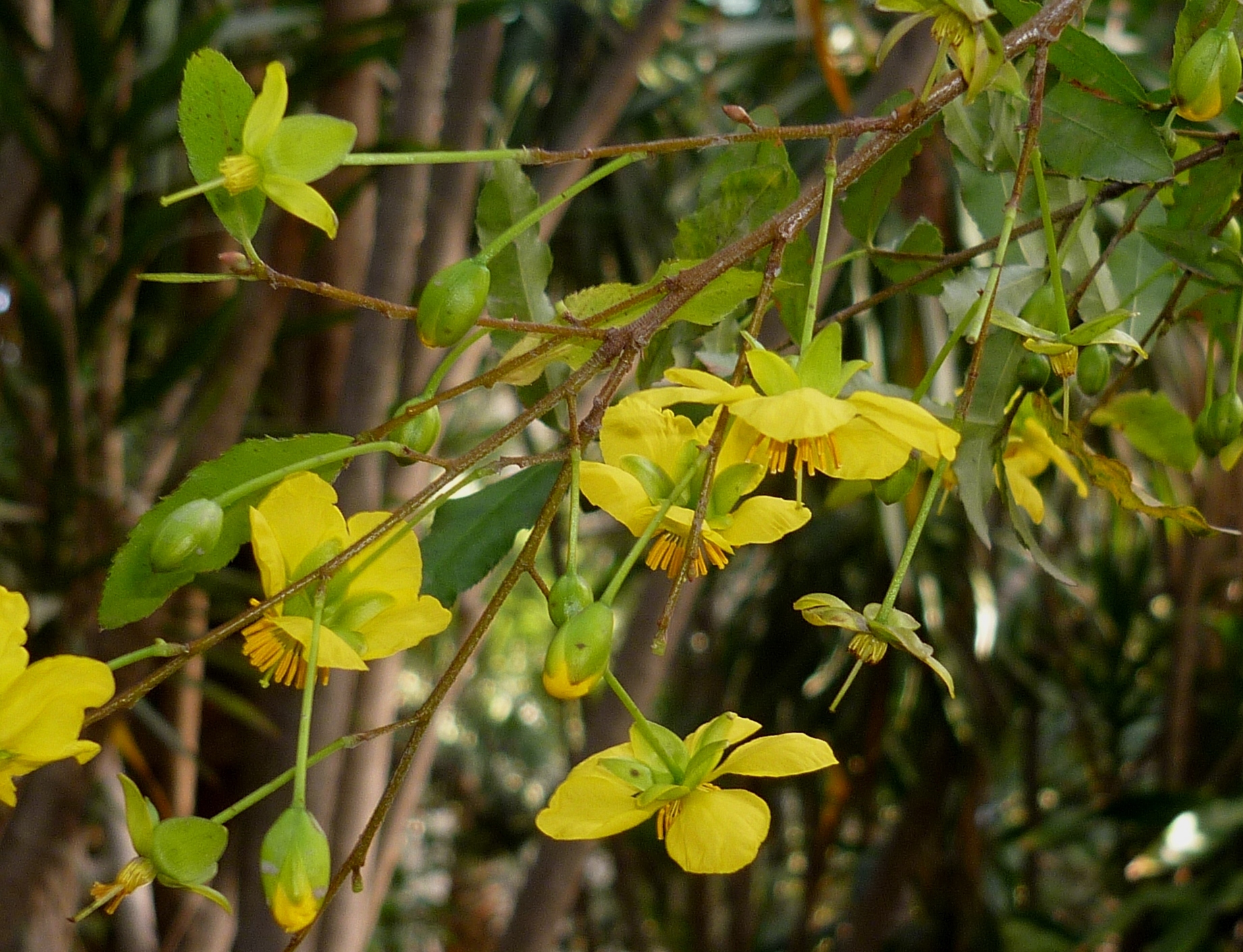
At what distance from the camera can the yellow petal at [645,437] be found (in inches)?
9.8

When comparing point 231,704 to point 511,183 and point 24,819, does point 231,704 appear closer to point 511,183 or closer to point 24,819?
point 24,819

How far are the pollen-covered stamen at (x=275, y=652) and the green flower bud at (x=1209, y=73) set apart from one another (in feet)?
0.78

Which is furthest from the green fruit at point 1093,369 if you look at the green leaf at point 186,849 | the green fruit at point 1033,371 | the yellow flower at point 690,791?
the green leaf at point 186,849

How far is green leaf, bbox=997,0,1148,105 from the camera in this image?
0.29 metres

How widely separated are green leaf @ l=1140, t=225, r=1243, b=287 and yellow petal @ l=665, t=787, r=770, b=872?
0.61ft

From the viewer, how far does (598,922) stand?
3318mm

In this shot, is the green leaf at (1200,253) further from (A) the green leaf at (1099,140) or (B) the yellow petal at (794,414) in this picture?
(B) the yellow petal at (794,414)

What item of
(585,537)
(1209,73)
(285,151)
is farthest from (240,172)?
(585,537)

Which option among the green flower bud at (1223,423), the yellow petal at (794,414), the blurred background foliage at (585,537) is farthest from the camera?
the blurred background foliage at (585,537)

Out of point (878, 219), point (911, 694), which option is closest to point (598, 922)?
point (911, 694)

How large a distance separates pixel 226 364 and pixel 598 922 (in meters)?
2.86

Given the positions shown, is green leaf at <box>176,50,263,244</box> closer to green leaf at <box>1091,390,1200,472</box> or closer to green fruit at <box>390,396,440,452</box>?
green fruit at <box>390,396,440,452</box>

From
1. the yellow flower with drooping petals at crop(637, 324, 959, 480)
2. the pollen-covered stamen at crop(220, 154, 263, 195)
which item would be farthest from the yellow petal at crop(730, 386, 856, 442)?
the pollen-covered stamen at crop(220, 154, 263, 195)

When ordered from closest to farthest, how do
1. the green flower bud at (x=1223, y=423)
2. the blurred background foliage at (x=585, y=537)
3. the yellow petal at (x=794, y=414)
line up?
1. the yellow petal at (x=794, y=414)
2. the green flower bud at (x=1223, y=423)
3. the blurred background foliage at (x=585, y=537)
